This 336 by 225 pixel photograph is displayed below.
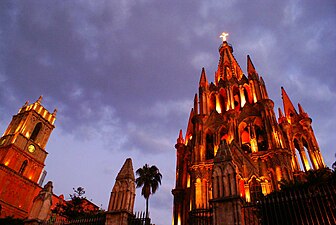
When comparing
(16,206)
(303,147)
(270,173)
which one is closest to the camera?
(270,173)

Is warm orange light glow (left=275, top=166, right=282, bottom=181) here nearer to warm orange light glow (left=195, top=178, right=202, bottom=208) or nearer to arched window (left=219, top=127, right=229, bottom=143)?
warm orange light glow (left=195, top=178, right=202, bottom=208)

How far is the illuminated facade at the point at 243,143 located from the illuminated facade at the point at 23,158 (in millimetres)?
25414

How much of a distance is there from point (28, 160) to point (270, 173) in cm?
3963

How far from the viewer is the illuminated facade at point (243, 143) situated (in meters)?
25.8

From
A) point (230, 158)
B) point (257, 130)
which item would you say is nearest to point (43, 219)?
point (230, 158)

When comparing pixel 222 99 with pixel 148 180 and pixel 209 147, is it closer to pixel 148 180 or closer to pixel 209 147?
pixel 209 147

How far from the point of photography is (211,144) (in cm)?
3397

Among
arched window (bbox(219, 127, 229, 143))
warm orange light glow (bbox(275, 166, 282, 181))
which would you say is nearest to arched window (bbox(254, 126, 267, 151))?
arched window (bbox(219, 127, 229, 143))

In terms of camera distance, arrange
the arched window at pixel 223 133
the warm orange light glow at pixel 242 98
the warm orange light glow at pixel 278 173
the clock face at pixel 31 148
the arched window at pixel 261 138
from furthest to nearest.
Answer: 1. the clock face at pixel 31 148
2. the warm orange light glow at pixel 242 98
3. the arched window at pixel 223 133
4. the arched window at pixel 261 138
5. the warm orange light glow at pixel 278 173

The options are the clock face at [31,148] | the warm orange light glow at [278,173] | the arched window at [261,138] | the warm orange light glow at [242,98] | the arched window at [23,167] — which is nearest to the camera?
the warm orange light glow at [278,173]

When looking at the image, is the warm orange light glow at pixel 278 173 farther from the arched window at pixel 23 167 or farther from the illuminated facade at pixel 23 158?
the arched window at pixel 23 167

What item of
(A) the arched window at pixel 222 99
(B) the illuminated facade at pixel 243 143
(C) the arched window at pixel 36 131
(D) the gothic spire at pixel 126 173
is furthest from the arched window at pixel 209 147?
(C) the arched window at pixel 36 131

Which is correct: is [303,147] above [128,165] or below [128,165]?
above

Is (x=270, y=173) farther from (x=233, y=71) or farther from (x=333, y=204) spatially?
(x=233, y=71)
